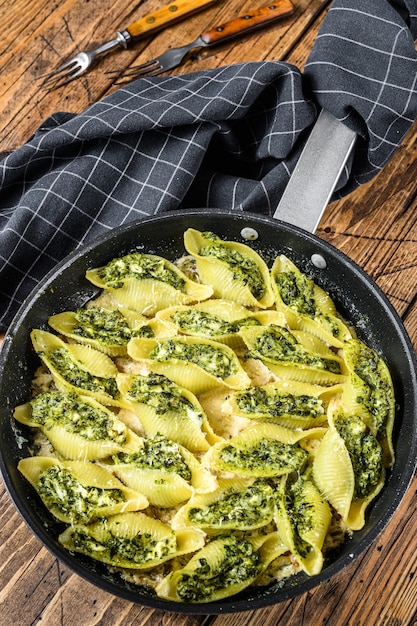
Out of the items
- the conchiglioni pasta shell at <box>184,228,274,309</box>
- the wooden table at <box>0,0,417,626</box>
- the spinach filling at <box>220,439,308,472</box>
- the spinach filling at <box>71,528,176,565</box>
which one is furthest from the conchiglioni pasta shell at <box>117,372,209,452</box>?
the wooden table at <box>0,0,417,626</box>

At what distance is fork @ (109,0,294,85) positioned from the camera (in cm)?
354

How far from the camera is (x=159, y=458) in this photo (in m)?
2.66

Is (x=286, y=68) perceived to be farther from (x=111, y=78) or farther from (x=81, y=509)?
(x=81, y=509)

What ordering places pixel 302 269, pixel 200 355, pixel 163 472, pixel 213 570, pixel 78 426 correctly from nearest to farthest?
pixel 213 570
pixel 163 472
pixel 78 426
pixel 200 355
pixel 302 269

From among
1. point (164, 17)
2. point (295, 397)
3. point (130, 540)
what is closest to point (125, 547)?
point (130, 540)

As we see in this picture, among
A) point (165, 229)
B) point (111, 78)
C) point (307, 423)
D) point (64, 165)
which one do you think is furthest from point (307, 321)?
point (111, 78)

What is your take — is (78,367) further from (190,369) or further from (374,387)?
(374,387)

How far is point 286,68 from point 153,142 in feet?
1.98

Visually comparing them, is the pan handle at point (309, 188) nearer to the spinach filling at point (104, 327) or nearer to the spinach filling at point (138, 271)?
the spinach filling at point (138, 271)

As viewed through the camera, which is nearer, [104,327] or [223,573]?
[223,573]

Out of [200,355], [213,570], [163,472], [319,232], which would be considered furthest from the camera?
[319,232]

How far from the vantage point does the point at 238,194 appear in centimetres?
328

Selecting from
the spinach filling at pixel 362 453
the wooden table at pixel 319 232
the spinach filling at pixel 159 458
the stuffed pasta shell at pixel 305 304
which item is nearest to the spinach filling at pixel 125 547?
the spinach filling at pixel 159 458

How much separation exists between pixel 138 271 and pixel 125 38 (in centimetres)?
122
